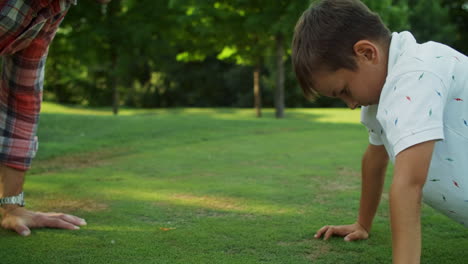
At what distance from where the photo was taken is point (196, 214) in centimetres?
261

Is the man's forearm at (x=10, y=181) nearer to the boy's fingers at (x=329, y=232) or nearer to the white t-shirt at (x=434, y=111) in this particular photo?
the boy's fingers at (x=329, y=232)

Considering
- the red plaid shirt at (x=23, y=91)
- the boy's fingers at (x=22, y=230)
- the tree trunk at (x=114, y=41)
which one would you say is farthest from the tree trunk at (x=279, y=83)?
the boy's fingers at (x=22, y=230)

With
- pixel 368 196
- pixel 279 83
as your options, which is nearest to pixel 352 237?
pixel 368 196

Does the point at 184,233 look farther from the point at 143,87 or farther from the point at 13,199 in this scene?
the point at 143,87

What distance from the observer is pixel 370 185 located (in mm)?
2258

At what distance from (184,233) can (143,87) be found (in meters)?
33.3

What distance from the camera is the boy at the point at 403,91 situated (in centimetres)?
143

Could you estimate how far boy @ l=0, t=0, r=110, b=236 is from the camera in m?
2.27

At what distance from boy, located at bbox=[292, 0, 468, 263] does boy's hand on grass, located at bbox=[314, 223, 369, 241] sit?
46 centimetres

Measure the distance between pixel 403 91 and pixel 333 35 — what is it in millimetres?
304

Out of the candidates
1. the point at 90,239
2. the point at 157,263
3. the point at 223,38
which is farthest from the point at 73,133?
the point at 223,38

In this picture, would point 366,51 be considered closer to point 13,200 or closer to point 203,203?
point 203,203

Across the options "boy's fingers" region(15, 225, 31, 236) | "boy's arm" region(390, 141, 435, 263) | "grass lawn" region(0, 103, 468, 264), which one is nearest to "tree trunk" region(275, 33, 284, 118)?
"grass lawn" region(0, 103, 468, 264)

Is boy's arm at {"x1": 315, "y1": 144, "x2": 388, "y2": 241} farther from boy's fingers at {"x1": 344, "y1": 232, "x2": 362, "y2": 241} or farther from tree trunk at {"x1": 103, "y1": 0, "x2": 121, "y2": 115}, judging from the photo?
tree trunk at {"x1": 103, "y1": 0, "x2": 121, "y2": 115}
